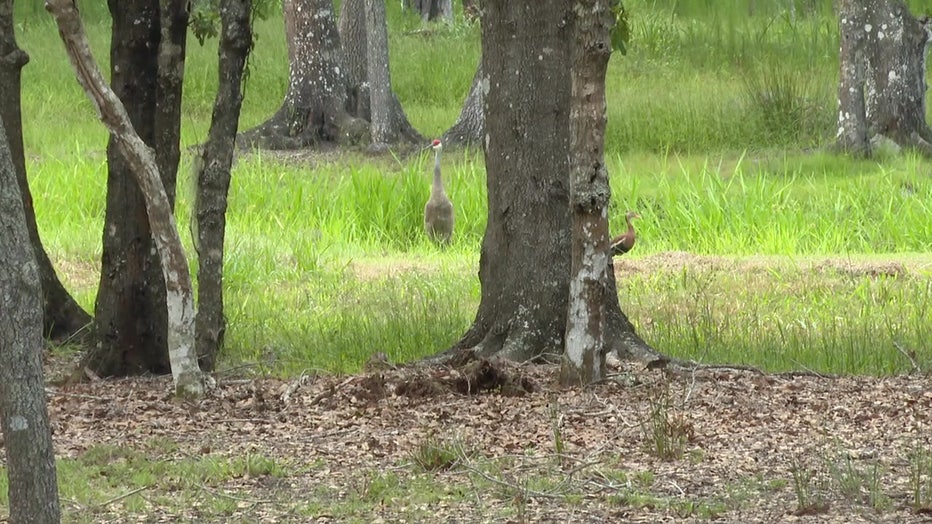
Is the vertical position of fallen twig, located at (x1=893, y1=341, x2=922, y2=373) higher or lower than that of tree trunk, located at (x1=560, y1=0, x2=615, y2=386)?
lower

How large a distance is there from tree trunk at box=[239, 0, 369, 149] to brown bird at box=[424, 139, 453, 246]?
659 centimetres

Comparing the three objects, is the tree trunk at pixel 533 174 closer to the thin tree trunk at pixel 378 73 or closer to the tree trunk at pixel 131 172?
the tree trunk at pixel 131 172

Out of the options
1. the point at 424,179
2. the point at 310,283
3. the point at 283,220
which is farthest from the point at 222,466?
the point at 424,179

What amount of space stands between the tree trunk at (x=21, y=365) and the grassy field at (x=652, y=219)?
427cm

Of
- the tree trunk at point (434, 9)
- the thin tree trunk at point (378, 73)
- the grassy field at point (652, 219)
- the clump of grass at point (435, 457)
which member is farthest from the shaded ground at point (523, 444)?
the tree trunk at point (434, 9)

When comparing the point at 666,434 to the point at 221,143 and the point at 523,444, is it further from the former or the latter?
the point at 221,143

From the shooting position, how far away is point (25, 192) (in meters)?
8.55

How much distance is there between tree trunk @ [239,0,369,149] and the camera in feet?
64.8

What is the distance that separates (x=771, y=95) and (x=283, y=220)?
7.81 metres

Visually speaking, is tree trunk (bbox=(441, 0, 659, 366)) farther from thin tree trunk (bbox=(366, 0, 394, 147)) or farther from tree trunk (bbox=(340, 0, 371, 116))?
tree trunk (bbox=(340, 0, 371, 116))

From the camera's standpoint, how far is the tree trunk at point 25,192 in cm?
841

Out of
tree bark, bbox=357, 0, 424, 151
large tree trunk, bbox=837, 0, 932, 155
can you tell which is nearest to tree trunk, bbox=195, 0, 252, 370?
large tree trunk, bbox=837, 0, 932, 155

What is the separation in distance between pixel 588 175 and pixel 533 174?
98 centimetres

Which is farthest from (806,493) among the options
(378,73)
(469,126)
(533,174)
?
(469,126)
